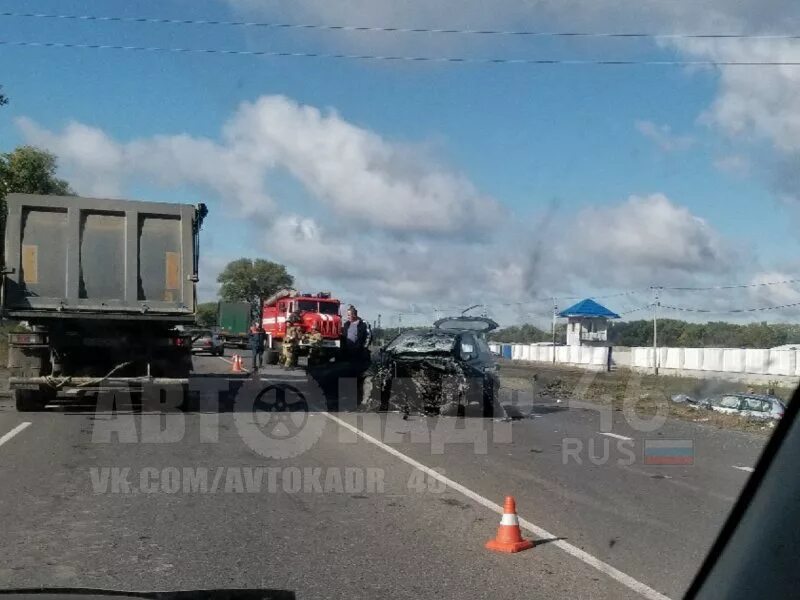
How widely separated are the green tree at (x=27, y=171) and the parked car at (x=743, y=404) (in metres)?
25.1

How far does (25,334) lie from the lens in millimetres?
14398

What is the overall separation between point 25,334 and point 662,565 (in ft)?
37.3

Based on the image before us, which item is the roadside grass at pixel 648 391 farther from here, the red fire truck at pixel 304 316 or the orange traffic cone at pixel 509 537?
the red fire truck at pixel 304 316

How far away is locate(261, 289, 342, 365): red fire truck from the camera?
3170 cm

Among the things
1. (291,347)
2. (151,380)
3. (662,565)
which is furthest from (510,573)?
(291,347)

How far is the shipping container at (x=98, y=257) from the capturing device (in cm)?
1417

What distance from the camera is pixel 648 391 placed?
69.1 ft

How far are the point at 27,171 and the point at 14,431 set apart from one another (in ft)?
86.7

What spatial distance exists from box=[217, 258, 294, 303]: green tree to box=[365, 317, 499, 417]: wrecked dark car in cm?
9673

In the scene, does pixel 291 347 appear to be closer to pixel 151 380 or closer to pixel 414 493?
pixel 151 380

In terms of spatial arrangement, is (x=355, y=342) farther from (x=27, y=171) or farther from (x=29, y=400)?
(x=27, y=171)

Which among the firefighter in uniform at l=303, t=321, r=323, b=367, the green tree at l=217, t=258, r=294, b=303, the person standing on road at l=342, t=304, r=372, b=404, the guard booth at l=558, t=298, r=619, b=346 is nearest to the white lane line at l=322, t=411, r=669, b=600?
the person standing on road at l=342, t=304, r=372, b=404

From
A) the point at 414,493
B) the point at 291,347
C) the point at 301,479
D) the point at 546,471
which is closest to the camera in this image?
the point at 414,493

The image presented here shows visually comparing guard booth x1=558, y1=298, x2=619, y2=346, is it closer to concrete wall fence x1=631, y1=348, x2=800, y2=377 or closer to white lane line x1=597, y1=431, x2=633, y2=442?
concrete wall fence x1=631, y1=348, x2=800, y2=377
